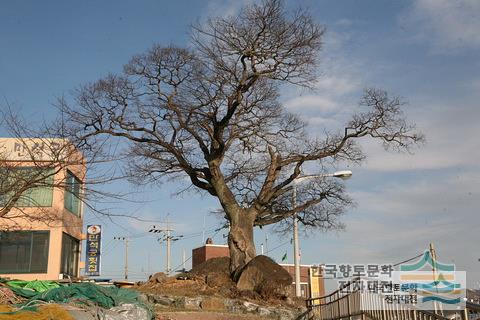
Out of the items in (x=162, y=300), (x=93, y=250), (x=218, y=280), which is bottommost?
(x=162, y=300)

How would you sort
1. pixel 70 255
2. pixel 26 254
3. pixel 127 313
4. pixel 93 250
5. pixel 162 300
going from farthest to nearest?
pixel 93 250, pixel 70 255, pixel 26 254, pixel 162 300, pixel 127 313

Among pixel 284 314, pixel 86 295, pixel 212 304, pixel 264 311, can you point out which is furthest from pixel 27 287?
pixel 284 314

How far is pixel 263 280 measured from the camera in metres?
20.1

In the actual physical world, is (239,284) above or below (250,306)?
above

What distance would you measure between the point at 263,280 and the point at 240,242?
212 cm

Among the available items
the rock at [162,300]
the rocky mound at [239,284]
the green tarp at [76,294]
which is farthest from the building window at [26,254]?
the green tarp at [76,294]

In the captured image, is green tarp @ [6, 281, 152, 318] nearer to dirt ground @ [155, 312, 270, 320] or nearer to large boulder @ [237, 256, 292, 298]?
dirt ground @ [155, 312, 270, 320]

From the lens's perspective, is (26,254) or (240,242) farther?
(26,254)

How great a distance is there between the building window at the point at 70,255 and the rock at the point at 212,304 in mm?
14613

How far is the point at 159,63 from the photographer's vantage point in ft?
72.7

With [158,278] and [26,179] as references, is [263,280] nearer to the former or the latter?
[158,278]


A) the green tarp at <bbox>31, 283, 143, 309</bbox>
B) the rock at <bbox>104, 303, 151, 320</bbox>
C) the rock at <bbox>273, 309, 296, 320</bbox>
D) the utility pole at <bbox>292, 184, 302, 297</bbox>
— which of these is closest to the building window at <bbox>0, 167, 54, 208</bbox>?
the green tarp at <bbox>31, 283, 143, 309</bbox>

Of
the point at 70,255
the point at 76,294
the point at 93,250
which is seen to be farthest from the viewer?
the point at 93,250

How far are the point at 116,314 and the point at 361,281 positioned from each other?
686 cm
